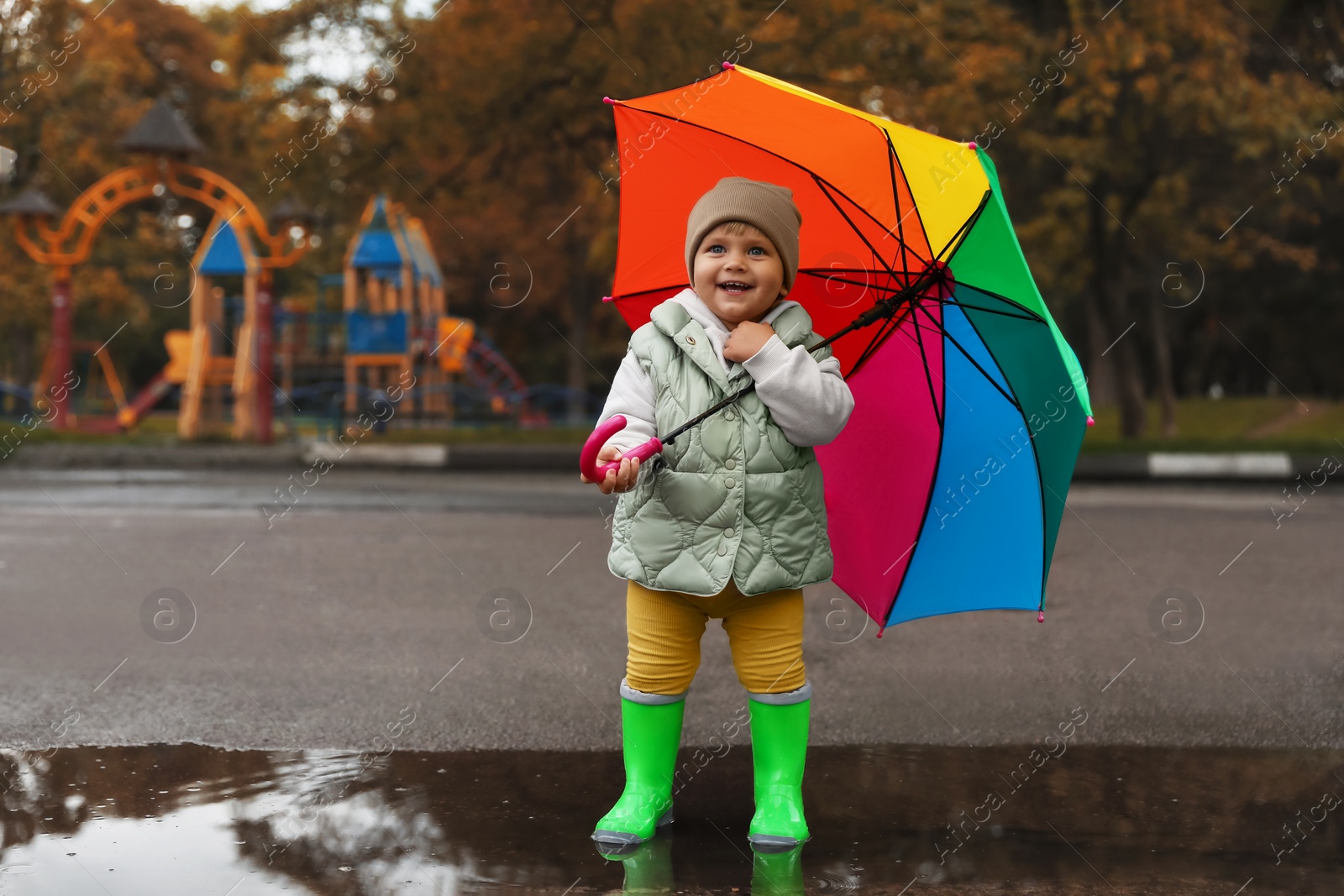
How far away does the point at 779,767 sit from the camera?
3.25 meters

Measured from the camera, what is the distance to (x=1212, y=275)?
104 ft

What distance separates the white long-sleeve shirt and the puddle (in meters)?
1.00

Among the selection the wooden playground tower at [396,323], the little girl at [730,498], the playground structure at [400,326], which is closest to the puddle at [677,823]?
the little girl at [730,498]

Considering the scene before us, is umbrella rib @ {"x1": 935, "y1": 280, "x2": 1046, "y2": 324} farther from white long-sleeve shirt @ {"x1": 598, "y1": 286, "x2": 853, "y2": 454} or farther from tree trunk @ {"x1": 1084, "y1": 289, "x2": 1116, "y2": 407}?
tree trunk @ {"x1": 1084, "y1": 289, "x2": 1116, "y2": 407}

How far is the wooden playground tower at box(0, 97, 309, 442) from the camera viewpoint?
679 inches

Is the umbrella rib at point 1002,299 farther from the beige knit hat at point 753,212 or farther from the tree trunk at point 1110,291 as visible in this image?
the tree trunk at point 1110,291

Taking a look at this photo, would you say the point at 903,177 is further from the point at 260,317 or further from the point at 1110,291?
the point at 260,317

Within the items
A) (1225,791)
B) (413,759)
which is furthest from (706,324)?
(1225,791)

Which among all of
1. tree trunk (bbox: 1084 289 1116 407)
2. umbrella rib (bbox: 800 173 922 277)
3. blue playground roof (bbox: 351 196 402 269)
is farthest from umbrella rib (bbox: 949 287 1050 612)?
blue playground roof (bbox: 351 196 402 269)

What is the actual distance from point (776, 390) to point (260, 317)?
55.8 feet

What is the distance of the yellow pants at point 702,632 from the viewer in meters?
3.23

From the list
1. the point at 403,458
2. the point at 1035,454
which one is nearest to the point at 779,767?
the point at 1035,454

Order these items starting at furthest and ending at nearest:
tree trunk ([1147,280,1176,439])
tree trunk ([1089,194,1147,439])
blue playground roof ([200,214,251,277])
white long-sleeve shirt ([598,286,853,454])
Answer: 1. tree trunk ([1147,280,1176,439])
2. blue playground roof ([200,214,251,277])
3. tree trunk ([1089,194,1147,439])
4. white long-sleeve shirt ([598,286,853,454])

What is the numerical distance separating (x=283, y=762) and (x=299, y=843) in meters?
0.76
